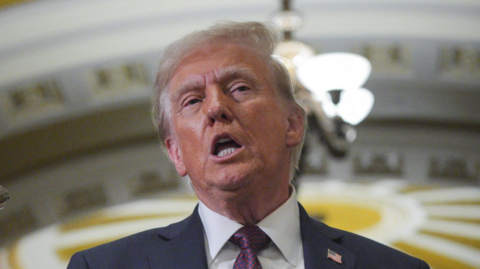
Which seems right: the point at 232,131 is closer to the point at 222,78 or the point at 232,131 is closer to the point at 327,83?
the point at 222,78

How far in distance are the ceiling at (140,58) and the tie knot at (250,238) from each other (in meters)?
4.49

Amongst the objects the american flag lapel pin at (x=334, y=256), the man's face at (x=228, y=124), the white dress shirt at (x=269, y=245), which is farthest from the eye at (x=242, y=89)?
the american flag lapel pin at (x=334, y=256)

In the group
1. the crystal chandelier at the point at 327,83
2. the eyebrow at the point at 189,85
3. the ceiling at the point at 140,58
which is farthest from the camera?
the ceiling at the point at 140,58

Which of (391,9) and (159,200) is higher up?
(391,9)

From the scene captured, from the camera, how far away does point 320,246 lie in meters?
1.49

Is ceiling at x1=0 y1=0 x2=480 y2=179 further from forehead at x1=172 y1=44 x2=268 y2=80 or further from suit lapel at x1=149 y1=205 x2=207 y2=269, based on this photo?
suit lapel at x1=149 y1=205 x2=207 y2=269

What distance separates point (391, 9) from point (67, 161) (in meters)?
5.64

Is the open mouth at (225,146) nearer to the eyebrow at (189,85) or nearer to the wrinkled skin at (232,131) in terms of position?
the wrinkled skin at (232,131)

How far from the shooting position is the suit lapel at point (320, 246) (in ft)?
4.77

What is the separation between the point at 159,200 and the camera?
937cm

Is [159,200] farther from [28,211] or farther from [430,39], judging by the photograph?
[430,39]

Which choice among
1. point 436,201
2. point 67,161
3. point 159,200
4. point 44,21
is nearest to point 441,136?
point 436,201

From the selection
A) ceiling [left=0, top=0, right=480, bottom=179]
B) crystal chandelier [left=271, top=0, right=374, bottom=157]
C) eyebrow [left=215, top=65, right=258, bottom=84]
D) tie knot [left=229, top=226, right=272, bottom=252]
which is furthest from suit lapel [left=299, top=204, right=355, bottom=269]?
ceiling [left=0, top=0, right=480, bottom=179]

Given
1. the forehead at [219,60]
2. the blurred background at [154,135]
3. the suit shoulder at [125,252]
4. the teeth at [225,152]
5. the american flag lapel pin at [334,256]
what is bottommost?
the blurred background at [154,135]
